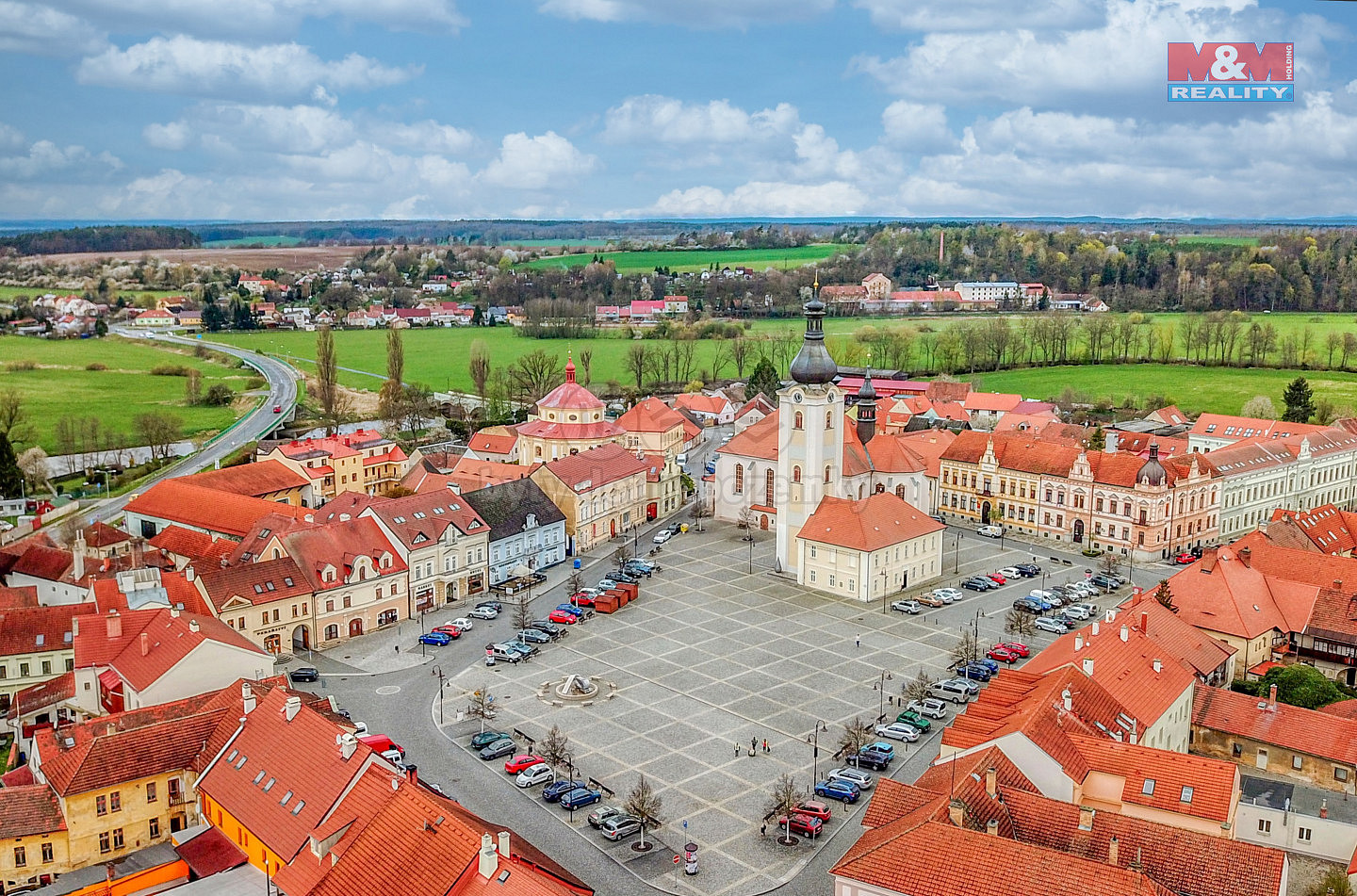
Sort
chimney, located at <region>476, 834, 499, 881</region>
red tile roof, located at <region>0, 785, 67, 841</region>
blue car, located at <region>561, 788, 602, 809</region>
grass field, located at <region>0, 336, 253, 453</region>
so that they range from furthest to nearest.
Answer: grass field, located at <region>0, 336, 253, 453</region>, blue car, located at <region>561, 788, 602, 809</region>, red tile roof, located at <region>0, 785, 67, 841</region>, chimney, located at <region>476, 834, 499, 881</region>

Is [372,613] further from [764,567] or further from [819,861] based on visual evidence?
[819,861]

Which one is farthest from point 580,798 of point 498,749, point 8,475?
point 8,475

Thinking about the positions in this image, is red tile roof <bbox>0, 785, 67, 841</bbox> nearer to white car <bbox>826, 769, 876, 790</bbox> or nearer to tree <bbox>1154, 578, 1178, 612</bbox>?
white car <bbox>826, 769, 876, 790</bbox>

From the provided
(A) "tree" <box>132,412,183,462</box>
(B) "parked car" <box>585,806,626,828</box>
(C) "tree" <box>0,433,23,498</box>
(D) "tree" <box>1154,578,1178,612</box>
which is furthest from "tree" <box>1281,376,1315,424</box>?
(C) "tree" <box>0,433,23,498</box>

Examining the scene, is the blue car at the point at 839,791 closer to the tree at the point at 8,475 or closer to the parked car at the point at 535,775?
the parked car at the point at 535,775

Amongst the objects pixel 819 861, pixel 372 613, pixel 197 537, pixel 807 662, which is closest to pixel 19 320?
pixel 197 537

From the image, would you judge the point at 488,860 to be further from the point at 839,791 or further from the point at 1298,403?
the point at 1298,403

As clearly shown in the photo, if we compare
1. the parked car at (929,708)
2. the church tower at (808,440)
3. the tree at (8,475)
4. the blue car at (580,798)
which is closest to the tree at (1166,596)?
the parked car at (929,708)
